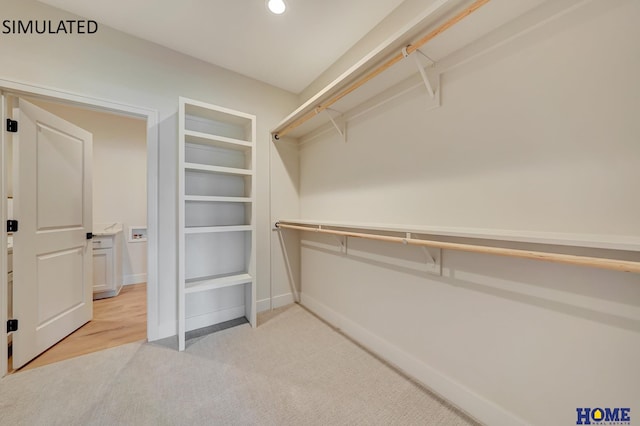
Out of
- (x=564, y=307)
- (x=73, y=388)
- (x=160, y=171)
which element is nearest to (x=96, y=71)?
(x=160, y=171)

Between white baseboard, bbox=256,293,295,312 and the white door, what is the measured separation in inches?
71.8

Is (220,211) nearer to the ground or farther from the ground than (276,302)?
farther from the ground

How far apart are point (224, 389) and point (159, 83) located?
8.84 ft

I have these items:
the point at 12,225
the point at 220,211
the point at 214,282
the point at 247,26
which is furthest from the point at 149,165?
A: the point at 247,26

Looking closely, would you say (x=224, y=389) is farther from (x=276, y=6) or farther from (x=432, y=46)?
(x=276, y=6)

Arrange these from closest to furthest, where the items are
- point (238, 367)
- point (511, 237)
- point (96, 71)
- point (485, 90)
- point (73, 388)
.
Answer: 1. point (511, 237)
2. point (485, 90)
3. point (73, 388)
4. point (238, 367)
5. point (96, 71)

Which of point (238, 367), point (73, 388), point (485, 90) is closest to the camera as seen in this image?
point (485, 90)

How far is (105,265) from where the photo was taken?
3271 mm

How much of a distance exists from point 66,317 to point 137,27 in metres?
2.79

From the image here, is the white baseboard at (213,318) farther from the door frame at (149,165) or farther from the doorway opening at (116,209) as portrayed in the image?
the doorway opening at (116,209)

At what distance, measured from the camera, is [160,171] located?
2205 millimetres

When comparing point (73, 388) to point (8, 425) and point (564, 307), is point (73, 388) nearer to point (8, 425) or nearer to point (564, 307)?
point (8, 425)

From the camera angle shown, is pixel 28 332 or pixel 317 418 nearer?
pixel 317 418

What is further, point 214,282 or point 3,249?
point 214,282
